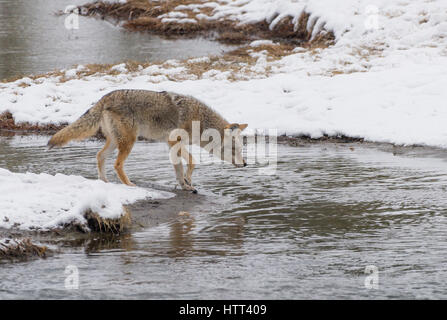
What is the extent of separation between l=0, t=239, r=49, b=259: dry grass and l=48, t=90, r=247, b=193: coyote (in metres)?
3.32

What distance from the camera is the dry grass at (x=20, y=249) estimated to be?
7.05 metres

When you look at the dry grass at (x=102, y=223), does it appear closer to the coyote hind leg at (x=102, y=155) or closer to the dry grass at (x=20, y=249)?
the dry grass at (x=20, y=249)

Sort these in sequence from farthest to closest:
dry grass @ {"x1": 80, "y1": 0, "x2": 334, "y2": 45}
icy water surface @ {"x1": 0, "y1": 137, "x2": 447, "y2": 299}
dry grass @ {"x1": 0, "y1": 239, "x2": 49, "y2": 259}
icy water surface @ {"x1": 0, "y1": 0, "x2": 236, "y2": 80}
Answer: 1. dry grass @ {"x1": 80, "y1": 0, "x2": 334, "y2": 45}
2. icy water surface @ {"x1": 0, "y1": 0, "x2": 236, "y2": 80}
3. dry grass @ {"x1": 0, "y1": 239, "x2": 49, "y2": 259}
4. icy water surface @ {"x1": 0, "y1": 137, "x2": 447, "y2": 299}

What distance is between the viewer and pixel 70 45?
26.1 meters

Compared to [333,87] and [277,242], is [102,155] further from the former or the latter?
[333,87]

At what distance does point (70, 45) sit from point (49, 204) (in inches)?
743

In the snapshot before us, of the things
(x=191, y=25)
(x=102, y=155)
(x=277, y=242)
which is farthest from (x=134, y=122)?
(x=191, y=25)

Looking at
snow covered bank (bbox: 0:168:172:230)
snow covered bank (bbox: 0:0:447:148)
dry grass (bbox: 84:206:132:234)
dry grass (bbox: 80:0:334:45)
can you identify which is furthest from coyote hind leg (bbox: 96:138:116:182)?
dry grass (bbox: 80:0:334:45)

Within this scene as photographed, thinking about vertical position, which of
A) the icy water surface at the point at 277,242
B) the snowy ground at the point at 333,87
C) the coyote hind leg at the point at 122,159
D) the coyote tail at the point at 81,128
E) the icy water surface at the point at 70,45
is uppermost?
the icy water surface at the point at 70,45

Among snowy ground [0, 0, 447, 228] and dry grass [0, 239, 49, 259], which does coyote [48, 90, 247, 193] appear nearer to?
snowy ground [0, 0, 447, 228]

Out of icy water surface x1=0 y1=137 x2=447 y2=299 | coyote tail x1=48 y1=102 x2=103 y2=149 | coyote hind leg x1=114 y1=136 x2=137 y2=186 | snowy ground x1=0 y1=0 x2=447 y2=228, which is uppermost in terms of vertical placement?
snowy ground x1=0 y1=0 x2=447 y2=228

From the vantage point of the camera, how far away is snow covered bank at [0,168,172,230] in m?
7.91

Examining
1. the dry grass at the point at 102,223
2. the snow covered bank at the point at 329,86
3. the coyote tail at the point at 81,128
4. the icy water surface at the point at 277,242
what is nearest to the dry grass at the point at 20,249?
the icy water surface at the point at 277,242

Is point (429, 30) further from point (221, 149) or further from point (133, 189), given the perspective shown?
point (133, 189)
